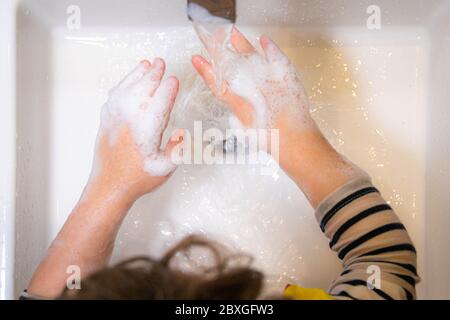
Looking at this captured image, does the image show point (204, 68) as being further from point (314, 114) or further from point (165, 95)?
point (314, 114)

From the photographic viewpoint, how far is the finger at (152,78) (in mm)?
1044

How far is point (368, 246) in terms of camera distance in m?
0.87

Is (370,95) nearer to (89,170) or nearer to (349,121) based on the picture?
(349,121)

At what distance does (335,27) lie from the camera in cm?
114

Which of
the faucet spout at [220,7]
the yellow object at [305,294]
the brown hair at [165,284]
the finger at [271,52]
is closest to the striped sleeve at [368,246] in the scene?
the yellow object at [305,294]

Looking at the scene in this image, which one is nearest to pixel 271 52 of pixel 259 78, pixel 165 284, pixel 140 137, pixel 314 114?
pixel 259 78

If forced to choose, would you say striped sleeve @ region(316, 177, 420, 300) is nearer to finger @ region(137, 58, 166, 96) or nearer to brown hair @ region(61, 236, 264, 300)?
brown hair @ region(61, 236, 264, 300)

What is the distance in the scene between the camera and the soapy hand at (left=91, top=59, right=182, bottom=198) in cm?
103

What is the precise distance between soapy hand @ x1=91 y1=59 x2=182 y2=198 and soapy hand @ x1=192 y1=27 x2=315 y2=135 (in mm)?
101

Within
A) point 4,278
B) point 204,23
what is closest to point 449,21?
point 204,23

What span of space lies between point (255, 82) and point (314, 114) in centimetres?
19

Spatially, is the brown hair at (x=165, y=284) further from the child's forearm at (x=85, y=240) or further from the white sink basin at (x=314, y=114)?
the white sink basin at (x=314, y=114)
